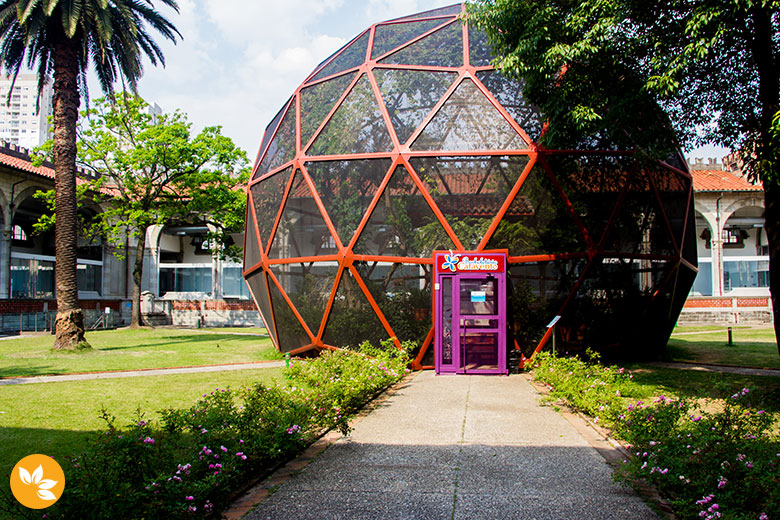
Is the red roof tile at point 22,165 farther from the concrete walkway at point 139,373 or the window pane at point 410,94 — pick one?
the window pane at point 410,94

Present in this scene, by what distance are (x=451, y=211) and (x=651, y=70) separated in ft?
15.0

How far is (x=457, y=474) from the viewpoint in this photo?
5.49 metres

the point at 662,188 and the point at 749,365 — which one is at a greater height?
the point at 662,188

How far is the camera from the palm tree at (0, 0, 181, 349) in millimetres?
18516

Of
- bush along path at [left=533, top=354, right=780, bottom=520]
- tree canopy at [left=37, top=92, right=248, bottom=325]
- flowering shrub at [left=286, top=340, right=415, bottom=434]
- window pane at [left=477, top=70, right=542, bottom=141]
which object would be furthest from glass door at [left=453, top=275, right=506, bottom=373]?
tree canopy at [left=37, top=92, right=248, bottom=325]

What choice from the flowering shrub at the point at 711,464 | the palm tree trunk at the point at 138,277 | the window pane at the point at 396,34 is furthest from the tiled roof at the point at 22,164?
the flowering shrub at the point at 711,464

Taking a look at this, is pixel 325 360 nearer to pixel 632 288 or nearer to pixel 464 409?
pixel 464 409

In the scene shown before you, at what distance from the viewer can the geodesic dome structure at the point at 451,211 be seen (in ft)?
40.5

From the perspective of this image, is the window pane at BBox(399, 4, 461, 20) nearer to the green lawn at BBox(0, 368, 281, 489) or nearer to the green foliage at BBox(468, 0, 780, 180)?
the green foliage at BBox(468, 0, 780, 180)

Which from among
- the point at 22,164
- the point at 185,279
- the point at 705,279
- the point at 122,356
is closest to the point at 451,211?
the point at 122,356

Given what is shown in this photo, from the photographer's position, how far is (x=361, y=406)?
8969mm

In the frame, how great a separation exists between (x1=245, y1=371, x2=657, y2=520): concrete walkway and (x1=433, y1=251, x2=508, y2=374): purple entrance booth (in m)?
3.71

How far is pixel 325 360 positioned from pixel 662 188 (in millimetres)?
9056

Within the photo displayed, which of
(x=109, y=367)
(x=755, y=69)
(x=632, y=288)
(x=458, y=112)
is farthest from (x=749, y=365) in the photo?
(x=109, y=367)
